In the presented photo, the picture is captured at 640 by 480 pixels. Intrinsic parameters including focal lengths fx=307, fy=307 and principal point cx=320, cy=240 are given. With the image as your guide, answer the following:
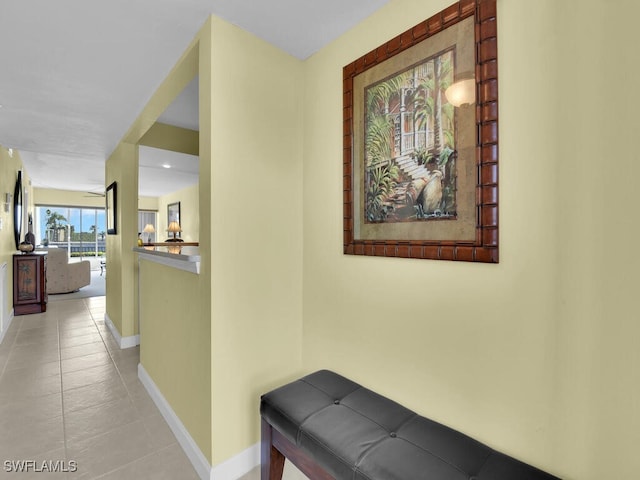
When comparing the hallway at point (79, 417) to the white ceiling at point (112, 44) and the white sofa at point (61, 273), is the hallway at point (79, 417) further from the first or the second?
the white sofa at point (61, 273)

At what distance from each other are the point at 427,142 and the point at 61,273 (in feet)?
24.9

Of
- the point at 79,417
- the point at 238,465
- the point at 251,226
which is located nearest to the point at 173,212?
the point at 79,417

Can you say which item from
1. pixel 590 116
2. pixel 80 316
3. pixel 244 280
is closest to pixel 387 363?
pixel 244 280

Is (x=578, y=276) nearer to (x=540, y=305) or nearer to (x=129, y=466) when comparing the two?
(x=540, y=305)

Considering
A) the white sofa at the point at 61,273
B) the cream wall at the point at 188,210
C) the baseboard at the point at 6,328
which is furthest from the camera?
the cream wall at the point at 188,210

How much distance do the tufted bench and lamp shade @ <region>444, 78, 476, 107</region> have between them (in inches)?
46.3

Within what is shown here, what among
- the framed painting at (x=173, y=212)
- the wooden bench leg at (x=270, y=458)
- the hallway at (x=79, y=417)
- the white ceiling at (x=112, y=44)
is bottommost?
the hallway at (x=79, y=417)

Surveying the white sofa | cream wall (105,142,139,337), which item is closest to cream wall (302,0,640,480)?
cream wall (105,142,139,337)

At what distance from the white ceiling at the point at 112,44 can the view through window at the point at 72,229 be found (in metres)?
7.09

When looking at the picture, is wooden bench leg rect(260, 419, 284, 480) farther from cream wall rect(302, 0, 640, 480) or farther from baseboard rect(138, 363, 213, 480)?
cream wall rect(302, 0, 640, 480)

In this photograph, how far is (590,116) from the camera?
0.86m

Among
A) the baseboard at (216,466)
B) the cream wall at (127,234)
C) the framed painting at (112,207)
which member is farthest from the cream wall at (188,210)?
the baseboard at (216,466)

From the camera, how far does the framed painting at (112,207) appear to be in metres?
3.64

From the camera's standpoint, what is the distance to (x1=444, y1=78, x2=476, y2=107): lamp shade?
1.08 m
